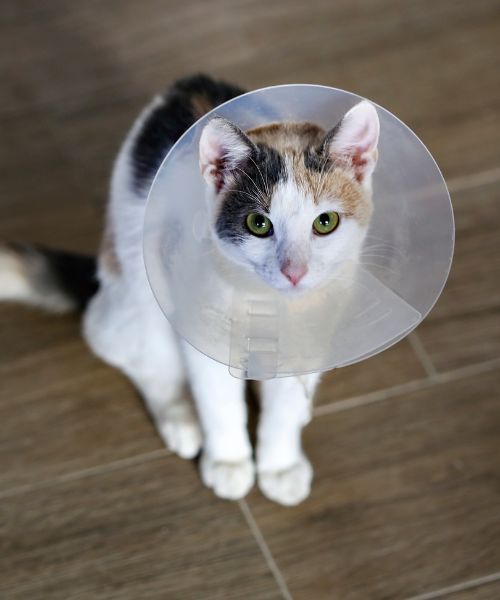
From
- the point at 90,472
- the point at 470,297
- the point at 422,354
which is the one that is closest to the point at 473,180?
the point at 470,297

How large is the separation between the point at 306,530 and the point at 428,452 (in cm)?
22

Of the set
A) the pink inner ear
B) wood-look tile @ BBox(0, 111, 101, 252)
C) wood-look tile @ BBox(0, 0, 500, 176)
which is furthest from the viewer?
wood-look tile @ BBox(0, 0, 500, 176)

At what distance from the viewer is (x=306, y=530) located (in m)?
1.23

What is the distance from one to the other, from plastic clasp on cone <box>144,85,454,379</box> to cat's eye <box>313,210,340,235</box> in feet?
0.23

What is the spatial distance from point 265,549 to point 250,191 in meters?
0.54

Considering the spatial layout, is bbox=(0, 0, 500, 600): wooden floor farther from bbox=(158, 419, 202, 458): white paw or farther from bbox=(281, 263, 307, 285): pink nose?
bbox=(281, 263, 307, 285): pink nose

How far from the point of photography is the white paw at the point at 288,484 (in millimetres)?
1243

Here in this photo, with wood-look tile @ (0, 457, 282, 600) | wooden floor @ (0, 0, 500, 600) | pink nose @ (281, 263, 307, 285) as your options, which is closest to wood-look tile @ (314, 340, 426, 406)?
wooden floor @ (0, 0, 500, 600)

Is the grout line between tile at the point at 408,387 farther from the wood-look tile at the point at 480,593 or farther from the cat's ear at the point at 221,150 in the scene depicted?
the cat's ear at the point at 221,150

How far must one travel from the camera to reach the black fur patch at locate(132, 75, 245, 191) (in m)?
→ 1.15

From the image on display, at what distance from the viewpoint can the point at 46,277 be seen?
1.32 meters

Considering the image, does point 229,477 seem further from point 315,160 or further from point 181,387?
point 315,160

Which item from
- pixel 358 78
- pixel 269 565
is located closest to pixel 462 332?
pixel 269 565

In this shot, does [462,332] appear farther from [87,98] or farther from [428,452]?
[87,98]
